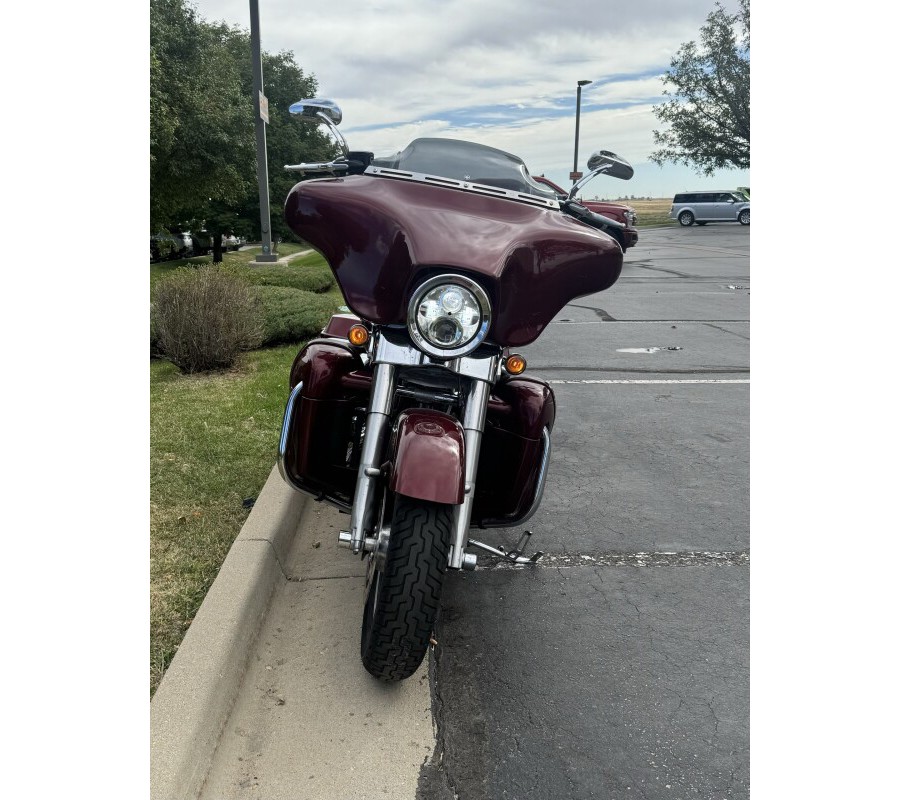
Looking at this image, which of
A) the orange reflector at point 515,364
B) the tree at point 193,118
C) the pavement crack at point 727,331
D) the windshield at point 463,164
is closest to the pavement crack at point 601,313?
the pavement crack at point 727,331

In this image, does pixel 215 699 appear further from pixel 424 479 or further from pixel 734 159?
pixel 734 159

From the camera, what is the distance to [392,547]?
261 cm

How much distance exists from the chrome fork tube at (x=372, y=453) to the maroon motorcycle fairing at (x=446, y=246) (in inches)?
8.2

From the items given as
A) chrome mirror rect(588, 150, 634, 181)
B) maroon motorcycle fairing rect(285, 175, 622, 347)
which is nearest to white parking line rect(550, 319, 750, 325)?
chrome mirror rect(588, 150, 634, 181)

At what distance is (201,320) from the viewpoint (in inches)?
275

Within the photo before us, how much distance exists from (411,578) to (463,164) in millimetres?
1524

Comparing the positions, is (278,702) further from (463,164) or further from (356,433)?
(463,164)

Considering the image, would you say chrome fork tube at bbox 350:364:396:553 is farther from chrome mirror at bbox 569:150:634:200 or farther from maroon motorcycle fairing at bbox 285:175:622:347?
chrome mirror at bbox 569:150:634:200

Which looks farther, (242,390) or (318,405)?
(242,390)

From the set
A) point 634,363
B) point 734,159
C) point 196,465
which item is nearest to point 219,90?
point 634,363

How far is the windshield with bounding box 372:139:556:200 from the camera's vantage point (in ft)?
10.2

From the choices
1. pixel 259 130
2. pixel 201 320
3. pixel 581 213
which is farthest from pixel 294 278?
pixel 581 213

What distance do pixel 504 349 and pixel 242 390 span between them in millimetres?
4025

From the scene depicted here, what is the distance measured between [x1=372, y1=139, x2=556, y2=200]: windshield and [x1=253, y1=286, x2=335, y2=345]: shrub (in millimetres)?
5435
